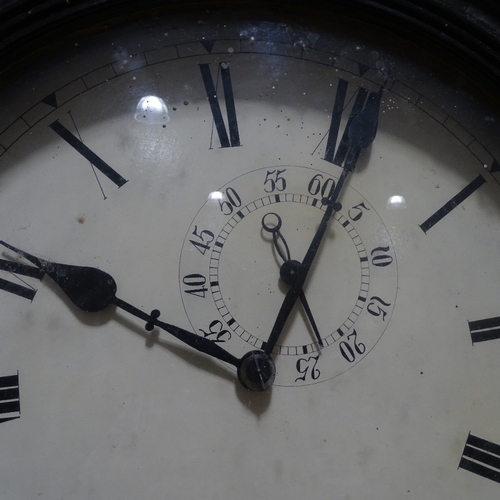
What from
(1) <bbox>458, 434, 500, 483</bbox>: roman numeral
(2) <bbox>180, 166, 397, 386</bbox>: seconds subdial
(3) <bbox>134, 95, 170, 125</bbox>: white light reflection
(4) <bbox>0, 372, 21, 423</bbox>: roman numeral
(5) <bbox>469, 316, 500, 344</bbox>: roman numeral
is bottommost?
(1) <bbox>458, 434, 500, 483</bbox>: roman numeral

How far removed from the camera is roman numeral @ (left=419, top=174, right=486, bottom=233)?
1088 millimetres

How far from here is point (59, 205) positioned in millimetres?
1014

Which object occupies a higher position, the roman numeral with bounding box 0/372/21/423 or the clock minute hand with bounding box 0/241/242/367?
the clock minute hand with bounding box 0/241/242/367

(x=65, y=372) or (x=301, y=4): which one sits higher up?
(x=301, y=4)

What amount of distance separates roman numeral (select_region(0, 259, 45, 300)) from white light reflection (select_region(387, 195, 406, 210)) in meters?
0.58

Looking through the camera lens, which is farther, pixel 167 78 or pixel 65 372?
pixel 167 78

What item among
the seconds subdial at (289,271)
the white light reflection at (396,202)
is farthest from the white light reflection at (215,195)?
the white light reflection at (396,202)

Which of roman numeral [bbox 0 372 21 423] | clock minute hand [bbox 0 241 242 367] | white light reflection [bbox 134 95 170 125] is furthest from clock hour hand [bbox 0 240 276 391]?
white light reflection [bbox 134 95 170 125]

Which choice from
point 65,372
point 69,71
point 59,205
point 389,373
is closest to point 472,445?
point 389,373

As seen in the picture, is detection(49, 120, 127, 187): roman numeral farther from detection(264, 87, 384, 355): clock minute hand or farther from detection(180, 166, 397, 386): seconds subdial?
detection(264, 87, 384, 355): clock minute hand

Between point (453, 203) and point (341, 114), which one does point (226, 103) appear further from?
point (453, 203)

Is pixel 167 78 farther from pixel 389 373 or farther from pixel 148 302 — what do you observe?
pixel 389 373

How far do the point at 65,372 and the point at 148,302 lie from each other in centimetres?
16

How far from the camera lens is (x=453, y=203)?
110 cm
